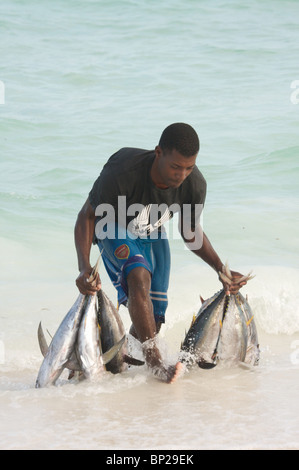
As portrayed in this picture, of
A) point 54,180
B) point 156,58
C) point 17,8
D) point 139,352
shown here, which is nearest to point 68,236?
point 54,180

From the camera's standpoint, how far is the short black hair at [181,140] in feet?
Answer: 13.2

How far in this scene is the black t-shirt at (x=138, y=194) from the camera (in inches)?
167

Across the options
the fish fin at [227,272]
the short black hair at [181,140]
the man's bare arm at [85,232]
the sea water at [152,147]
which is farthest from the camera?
the fish fin at [227,272]

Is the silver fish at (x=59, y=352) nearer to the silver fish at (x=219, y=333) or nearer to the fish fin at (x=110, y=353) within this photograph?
the fish fin at (x=110, y=353)

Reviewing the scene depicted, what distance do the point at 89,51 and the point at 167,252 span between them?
1501cm

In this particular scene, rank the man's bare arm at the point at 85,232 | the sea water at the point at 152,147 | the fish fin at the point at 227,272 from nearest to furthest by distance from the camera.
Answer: the sea water at the point at 152,147 → the man's bare arm at the point at 85,232 → the fish fin at the point at 227,272

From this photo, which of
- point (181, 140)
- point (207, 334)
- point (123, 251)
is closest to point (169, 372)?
point (207, 334)

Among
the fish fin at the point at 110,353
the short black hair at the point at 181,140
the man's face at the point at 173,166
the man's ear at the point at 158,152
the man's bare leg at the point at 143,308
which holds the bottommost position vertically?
the fish fin at the point at 110,353

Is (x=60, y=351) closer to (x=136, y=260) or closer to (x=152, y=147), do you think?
(x=136, y=260)

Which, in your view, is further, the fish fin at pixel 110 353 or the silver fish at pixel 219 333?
the silver fish at pixel 219 333

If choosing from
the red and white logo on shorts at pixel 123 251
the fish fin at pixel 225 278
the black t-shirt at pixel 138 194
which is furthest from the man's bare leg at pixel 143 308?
the fish fin at pixel 225 278

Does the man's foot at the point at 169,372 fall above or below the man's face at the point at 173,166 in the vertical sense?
below

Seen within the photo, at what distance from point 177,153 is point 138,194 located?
1.35 feet

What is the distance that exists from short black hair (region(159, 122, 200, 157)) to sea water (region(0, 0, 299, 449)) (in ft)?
4.42
